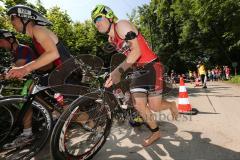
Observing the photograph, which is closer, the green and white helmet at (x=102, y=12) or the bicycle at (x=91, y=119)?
the bicycle at (x=91, y=119)

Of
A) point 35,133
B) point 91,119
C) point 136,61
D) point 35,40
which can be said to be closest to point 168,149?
point 91,119

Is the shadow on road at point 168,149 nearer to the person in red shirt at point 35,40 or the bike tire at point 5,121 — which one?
the person in red shirt at point 35,40

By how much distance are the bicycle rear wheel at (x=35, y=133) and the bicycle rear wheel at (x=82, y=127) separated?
29cm

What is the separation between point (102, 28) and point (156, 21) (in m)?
55.0

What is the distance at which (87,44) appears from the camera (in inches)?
1049

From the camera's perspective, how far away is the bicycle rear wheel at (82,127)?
378 cm

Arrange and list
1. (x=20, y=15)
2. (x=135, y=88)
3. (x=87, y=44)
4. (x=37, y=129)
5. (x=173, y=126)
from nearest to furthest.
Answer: (x=20, y=15), (x=37, y=129), (x=135, y=88), (x=173, y=126), (x=87, y=44)

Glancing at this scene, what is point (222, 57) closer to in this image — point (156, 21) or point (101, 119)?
point (156, 21)

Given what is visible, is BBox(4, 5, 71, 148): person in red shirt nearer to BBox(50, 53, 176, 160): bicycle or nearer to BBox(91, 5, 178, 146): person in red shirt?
BBox(50, 53, 176, 160): bicycle

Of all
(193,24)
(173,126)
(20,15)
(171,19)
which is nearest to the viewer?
(20,15)

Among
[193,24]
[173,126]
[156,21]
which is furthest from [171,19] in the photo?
[173,126]

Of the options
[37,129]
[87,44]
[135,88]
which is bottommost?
[37,129]

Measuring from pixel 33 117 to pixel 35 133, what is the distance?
A: 0.73 ft

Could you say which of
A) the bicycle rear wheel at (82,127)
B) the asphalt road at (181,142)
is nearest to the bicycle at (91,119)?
the bicycle rear wheel at (82,127)
